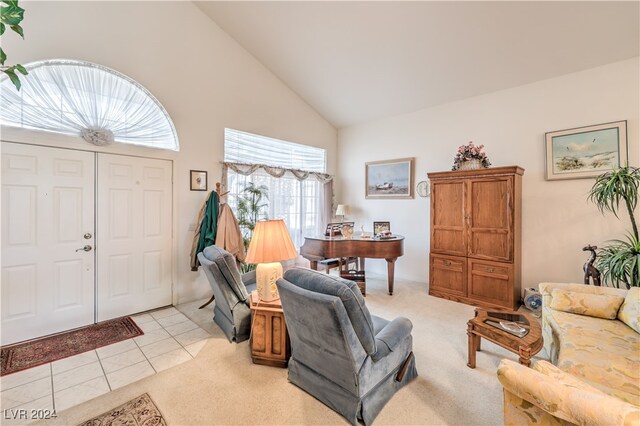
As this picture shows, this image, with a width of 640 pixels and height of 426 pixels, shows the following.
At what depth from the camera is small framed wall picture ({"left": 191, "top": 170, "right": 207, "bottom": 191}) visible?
13.1 feet

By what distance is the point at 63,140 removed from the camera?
3.01 m

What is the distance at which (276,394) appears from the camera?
2029 millimetres

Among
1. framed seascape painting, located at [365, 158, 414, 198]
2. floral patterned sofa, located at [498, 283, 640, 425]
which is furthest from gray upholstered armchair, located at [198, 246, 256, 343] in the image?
framed seascape painting, located at [365, 158, 414, 198]

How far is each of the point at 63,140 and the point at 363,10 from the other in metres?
3.83

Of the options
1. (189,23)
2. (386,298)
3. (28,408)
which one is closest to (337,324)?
(28,408)

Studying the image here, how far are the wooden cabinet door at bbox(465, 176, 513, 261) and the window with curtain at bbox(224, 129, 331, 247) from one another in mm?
2899

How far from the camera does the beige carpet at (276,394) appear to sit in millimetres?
1812

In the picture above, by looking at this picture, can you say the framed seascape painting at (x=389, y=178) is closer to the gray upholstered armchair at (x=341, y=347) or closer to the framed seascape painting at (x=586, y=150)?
the framed seascape painting at (x=586, y=150)

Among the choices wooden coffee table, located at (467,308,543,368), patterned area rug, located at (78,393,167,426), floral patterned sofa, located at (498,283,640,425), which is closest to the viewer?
floral patterned sofa, located at (498,283,640,425)

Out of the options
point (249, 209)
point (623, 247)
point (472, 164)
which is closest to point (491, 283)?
point (623, 247)

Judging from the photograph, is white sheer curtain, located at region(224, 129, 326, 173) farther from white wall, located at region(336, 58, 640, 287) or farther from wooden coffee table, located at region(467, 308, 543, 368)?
wooden coffee table, located at region(467, 308, 543, 368)

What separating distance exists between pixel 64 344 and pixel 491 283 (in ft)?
16.6

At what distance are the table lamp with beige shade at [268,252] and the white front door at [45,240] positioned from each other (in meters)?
2.30

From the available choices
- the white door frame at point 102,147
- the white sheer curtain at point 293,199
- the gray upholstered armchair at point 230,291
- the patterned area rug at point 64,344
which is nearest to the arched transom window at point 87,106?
the white door frame at point 102,147
